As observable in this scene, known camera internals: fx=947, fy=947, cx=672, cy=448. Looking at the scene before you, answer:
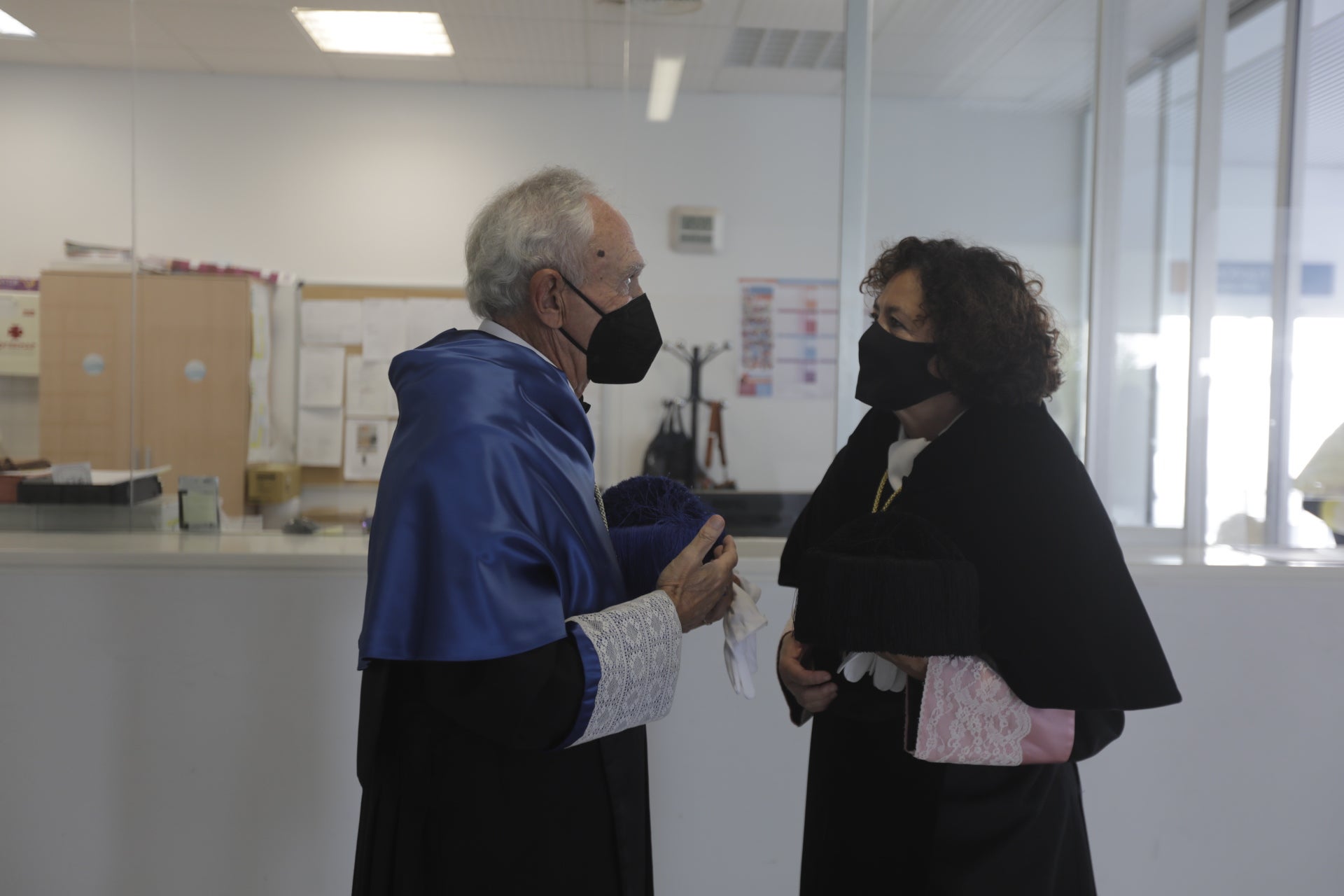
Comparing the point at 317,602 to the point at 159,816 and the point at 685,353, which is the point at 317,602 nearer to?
the point at 159,816

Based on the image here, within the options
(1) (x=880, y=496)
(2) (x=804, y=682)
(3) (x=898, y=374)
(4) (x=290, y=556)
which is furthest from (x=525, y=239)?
(4) (x=290, y=556)

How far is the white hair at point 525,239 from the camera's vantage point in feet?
4.19

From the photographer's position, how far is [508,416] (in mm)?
1144

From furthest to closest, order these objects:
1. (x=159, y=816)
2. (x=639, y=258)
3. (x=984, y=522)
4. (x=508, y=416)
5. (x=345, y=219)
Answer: (x=345, y=219) → (x=159, y=816) → (x=639, y=258) → (x=984, y=522) → (x=508, y=416)

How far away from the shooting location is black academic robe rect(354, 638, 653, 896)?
1.20 meters

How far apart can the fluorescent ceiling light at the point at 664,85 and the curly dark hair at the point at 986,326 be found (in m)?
1.71

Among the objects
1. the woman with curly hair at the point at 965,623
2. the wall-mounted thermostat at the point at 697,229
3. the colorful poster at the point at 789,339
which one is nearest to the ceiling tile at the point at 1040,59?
the colorful poster at the point at 789,339

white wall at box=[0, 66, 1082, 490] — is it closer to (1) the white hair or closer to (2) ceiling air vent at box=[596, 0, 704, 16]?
(2) ceiling air vent at box=[596, 0, 704, 16]

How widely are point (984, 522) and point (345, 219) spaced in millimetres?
3376

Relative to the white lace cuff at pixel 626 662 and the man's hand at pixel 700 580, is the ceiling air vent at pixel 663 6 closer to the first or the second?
the man's hand at pixel 700 580

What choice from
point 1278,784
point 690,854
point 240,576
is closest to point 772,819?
point 690,854

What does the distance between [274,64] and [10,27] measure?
0.80 metres

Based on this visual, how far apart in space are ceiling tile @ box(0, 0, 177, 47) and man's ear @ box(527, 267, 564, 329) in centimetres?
215

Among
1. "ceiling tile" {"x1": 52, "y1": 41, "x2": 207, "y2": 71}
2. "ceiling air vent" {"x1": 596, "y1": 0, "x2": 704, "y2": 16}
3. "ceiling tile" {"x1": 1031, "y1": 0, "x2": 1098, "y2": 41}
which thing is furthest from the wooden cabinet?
"ceiling tile" {"x1": 1031, "y1": 0, "x2": 1098, "y2": 41}
